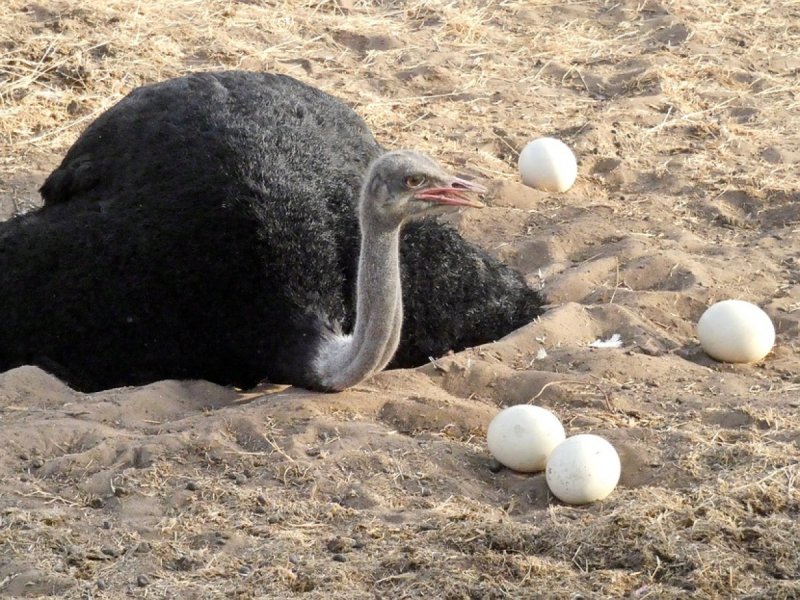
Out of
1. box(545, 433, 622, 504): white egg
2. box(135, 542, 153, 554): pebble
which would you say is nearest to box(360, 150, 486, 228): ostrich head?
box(545, 433, 622, 504): white egg

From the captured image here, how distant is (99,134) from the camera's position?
247 inches

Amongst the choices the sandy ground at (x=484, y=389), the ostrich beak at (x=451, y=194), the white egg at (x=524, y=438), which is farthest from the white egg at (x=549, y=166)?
the white egg at (x=524, y=438)

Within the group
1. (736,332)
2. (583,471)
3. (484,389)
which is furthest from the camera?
(736,332)

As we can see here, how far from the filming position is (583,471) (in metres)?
4.33

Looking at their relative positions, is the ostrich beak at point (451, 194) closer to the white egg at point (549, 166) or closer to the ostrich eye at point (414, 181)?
the ostrich eye at point (414, 181)

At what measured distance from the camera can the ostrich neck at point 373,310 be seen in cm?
490

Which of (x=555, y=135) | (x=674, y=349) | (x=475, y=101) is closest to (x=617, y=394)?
(x=674, y=349)

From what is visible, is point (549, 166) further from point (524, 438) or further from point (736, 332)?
point (524, 438)

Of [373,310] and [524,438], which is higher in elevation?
[373,310]

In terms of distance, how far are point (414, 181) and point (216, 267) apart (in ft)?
3.62

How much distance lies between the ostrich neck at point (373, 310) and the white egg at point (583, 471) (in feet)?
2.81

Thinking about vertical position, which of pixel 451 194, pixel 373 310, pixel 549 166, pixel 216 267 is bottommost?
pixel 216 267

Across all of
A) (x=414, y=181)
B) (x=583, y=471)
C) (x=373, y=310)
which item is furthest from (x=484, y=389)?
(x=583, y=471)

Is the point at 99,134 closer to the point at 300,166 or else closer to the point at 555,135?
the point at 300,166
